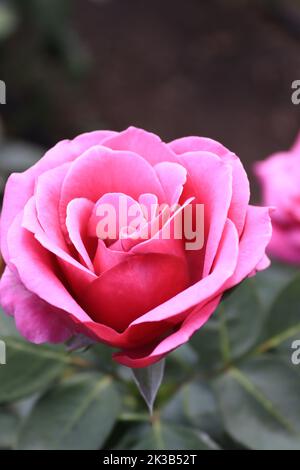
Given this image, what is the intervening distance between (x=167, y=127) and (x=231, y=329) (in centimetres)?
148

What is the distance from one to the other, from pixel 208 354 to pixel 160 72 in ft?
5.55

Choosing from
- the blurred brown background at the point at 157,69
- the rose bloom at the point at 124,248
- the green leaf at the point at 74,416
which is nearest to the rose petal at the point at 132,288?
the rose bloom at the point at 124,248

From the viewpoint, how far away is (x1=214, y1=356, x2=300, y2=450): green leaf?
1.79ft

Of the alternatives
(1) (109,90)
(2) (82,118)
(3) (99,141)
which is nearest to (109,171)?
(3) (99,141)

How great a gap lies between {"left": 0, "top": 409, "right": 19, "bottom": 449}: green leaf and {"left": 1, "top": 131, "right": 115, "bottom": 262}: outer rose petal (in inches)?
9.4

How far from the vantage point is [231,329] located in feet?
1.96

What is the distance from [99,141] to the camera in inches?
17.1

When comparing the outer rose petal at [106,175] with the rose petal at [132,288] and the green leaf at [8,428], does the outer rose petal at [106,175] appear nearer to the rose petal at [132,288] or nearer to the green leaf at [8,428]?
the rose petal at [132,288]

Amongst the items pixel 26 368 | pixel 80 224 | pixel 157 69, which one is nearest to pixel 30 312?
pixel 80 224

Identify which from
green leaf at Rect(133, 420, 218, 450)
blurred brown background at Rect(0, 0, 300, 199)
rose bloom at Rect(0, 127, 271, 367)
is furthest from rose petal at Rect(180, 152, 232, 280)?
blurred brown background at Rect(0, 0, 300, 199)

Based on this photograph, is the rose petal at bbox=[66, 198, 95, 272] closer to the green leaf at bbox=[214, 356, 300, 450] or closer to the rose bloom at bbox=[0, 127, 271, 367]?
the rose bloom at bbox=[0, 127, 271, 367]
